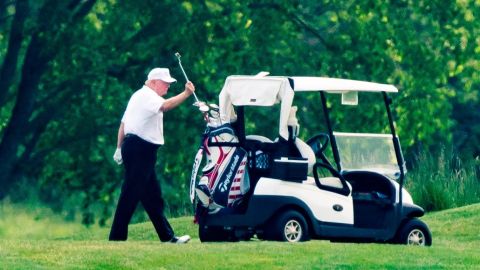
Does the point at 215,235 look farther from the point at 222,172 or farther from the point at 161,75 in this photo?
the point at 161,75

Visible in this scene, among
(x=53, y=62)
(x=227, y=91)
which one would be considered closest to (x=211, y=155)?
(x=227, y=91)

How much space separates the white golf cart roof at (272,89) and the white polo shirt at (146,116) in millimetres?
673

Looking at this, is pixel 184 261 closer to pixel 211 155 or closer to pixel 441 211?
pixel 211 155

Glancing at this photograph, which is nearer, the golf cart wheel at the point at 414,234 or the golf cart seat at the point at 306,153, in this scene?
the golf cart seat at the point at 306,153

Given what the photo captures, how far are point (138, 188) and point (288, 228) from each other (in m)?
1.46

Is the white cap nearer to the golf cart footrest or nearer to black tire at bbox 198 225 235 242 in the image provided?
the golf cart footrest

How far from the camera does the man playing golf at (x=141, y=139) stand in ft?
52.5

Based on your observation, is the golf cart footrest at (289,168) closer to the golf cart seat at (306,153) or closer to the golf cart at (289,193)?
the golf cart at (289,193)

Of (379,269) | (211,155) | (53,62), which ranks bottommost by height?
(379,269)

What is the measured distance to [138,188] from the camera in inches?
642

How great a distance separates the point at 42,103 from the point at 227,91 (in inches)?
559

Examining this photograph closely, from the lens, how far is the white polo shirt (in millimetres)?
15973

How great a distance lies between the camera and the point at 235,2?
93.7ft

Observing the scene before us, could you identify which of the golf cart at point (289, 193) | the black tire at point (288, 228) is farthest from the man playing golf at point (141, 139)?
the black tire at point (288, 228)
